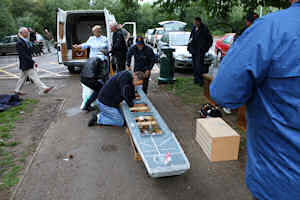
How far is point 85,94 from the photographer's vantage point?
6180 mm

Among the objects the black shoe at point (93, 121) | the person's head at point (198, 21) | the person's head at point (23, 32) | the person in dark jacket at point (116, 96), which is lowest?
the black shoe at point (93, 121)

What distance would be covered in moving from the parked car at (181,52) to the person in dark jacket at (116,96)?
18.9ft

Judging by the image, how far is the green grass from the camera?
11.4 ft

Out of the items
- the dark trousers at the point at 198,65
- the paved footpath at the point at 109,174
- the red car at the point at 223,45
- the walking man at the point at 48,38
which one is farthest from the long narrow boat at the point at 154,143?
the red car at the point at 223,45

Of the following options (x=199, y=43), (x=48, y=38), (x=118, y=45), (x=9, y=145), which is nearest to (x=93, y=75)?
(x=9, y=145)

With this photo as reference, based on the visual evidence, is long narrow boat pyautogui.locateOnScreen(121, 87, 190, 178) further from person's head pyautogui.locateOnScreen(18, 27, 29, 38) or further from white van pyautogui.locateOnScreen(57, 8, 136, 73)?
white van pyautogui.locateOnScreen(57, 8, 136, 73)

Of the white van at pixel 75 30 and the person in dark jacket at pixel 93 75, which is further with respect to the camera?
the white van at pixel 75 30

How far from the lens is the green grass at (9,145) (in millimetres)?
3465

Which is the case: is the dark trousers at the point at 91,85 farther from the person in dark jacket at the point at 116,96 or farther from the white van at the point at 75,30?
the white van at the point at 75,30

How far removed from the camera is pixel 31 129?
522 centimetres

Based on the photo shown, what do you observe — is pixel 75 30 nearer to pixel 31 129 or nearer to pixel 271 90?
pixel 31 129

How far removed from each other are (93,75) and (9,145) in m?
2.32

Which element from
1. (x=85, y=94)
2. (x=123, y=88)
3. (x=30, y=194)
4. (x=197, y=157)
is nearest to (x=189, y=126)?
(x=197, y=157)

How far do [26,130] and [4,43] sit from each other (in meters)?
17.7
